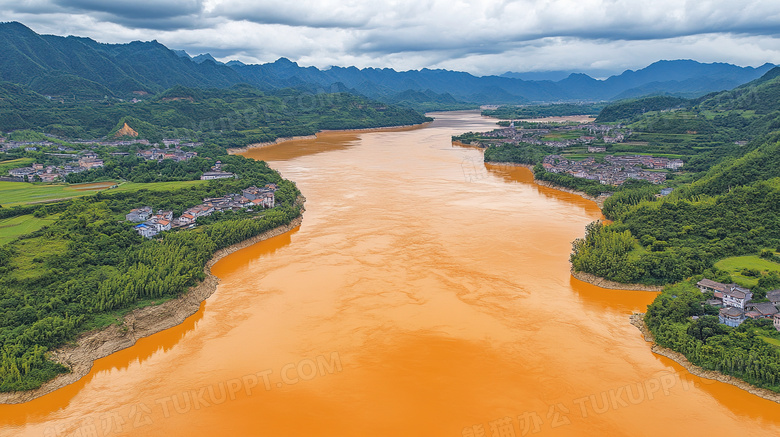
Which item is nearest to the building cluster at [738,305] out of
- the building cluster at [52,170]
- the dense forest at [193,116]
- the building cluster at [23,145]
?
the building cluster at [52,170]

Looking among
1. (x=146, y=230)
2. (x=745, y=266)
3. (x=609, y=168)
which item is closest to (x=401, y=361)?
(x=745, y=266)

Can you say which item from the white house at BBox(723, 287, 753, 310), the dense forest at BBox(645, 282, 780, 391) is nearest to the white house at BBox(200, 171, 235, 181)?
the dense forest at BBox(645, 282, 780, 391)

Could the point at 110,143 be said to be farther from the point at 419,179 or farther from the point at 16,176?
the point at 419,179

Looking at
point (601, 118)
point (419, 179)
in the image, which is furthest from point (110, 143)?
point (601, 118)

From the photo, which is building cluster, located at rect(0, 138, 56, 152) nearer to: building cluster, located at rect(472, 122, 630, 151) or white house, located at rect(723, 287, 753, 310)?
building cluster, located at rect(472, 122, 630, 151)

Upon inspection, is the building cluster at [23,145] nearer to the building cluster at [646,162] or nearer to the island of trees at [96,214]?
the island of trees at [96,214]

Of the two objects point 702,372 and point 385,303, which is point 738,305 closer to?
point 702,372
